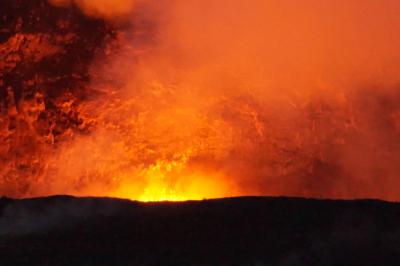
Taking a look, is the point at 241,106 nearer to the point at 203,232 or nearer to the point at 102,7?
the point at 102,7

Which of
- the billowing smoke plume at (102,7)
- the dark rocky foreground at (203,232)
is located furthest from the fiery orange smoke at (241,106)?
the dark rocky foreground at (203,232)

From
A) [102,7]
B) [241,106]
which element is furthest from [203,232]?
[102,7]

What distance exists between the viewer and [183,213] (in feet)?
16.0

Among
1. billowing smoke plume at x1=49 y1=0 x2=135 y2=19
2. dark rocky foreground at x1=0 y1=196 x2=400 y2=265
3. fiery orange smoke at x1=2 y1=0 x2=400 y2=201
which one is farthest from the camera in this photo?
billowing smoke plume at x1=49 y1=0 x2=135 y2=19

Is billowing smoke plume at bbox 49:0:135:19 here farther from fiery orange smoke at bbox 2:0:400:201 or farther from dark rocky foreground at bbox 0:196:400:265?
dark rocky foreground at bbox 0:196:400:265

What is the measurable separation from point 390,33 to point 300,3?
1276 millimetres

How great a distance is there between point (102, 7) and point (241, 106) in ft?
7.68

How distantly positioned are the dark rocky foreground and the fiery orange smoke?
107 inches

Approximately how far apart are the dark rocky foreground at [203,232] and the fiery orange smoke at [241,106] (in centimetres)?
272

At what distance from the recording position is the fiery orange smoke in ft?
25.8

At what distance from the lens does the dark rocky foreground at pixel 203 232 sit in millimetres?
4488

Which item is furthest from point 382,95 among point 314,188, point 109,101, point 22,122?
point 22,122

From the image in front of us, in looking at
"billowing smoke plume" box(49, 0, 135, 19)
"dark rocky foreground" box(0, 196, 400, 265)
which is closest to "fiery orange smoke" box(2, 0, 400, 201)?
"billowing smoke plume" box(49, 0, 135, 19)

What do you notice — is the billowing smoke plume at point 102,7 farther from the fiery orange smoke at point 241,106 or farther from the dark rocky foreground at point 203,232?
the dark rocky foreground at point 203,232
